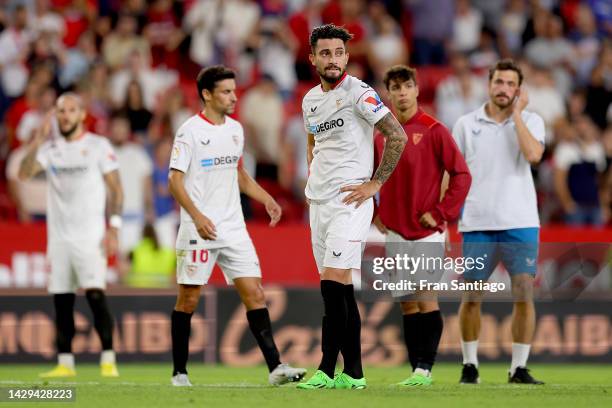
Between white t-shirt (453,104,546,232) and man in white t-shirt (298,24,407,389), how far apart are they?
1742 millimetres

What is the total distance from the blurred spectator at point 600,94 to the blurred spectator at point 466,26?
194cm

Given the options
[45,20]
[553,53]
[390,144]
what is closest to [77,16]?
[45,20]

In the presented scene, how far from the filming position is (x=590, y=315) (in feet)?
51.8

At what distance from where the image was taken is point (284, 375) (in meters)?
10.5

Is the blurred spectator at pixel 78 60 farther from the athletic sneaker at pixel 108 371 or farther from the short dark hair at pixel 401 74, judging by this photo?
the short dark hair at pixel 401 74

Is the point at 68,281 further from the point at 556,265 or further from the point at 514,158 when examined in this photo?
the point at 556,265

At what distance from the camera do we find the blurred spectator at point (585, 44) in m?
21.4

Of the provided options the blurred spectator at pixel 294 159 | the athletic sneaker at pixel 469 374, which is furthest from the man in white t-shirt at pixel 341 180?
the blurred spectator at pixel 294 159

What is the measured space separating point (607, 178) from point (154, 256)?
6.42 metres

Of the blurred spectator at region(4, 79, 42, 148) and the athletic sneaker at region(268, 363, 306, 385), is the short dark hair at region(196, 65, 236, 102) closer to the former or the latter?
the athletic sneaker at region(268, 363, 306, 385)

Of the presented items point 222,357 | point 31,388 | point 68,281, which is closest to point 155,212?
point 222,357

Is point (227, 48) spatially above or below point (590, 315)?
above

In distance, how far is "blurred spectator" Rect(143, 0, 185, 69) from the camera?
20.6 metres

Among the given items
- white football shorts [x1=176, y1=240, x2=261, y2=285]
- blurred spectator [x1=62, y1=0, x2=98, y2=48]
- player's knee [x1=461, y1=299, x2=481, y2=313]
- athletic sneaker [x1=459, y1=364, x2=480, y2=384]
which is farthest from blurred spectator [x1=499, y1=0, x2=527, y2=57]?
white football shorts [x1=176, y1=240, x2=261, y2=285]
